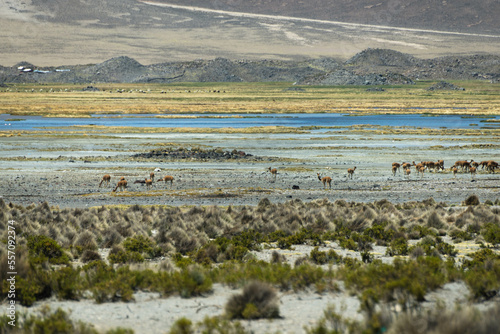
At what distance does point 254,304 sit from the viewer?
7.54m

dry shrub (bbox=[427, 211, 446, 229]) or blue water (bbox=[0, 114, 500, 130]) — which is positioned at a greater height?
dry shrub (bbox=[427, 211, 446, 229])

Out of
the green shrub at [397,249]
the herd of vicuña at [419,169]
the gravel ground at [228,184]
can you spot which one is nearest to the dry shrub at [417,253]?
the green shrub at [397,249]

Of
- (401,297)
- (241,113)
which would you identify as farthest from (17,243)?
(241,113)

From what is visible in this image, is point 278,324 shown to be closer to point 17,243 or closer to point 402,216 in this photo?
point 17,243

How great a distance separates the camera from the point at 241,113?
96.1 meters

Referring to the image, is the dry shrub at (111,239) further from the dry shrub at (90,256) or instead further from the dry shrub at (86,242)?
the dry shrub at (90,256)

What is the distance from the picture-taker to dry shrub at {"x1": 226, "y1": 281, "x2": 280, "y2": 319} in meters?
7.41

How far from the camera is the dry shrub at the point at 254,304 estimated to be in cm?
741

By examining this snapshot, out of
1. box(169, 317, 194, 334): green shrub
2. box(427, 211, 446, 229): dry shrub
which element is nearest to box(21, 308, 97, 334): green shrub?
box(169, 317, 194, 334): green shrub

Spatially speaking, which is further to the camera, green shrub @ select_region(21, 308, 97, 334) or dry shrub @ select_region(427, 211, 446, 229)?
dry shrub @ select_region(427, 211, 446, 229)

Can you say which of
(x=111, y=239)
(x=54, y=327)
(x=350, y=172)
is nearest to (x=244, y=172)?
(x=350, y=172)

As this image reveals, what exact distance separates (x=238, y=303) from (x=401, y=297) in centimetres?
229

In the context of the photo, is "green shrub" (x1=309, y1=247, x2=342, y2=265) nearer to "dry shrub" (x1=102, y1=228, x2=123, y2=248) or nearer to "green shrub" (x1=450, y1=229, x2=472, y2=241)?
"green shrub" (x1=450, y1=229, x2=472, y2=241)

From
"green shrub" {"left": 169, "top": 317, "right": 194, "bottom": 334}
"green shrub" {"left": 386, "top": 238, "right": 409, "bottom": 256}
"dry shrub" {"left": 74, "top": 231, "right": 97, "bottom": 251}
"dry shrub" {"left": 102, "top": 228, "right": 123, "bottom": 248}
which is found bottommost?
"dry shrub" {"left": 102, "top": 228, "right": 123, "bottom": 248}
